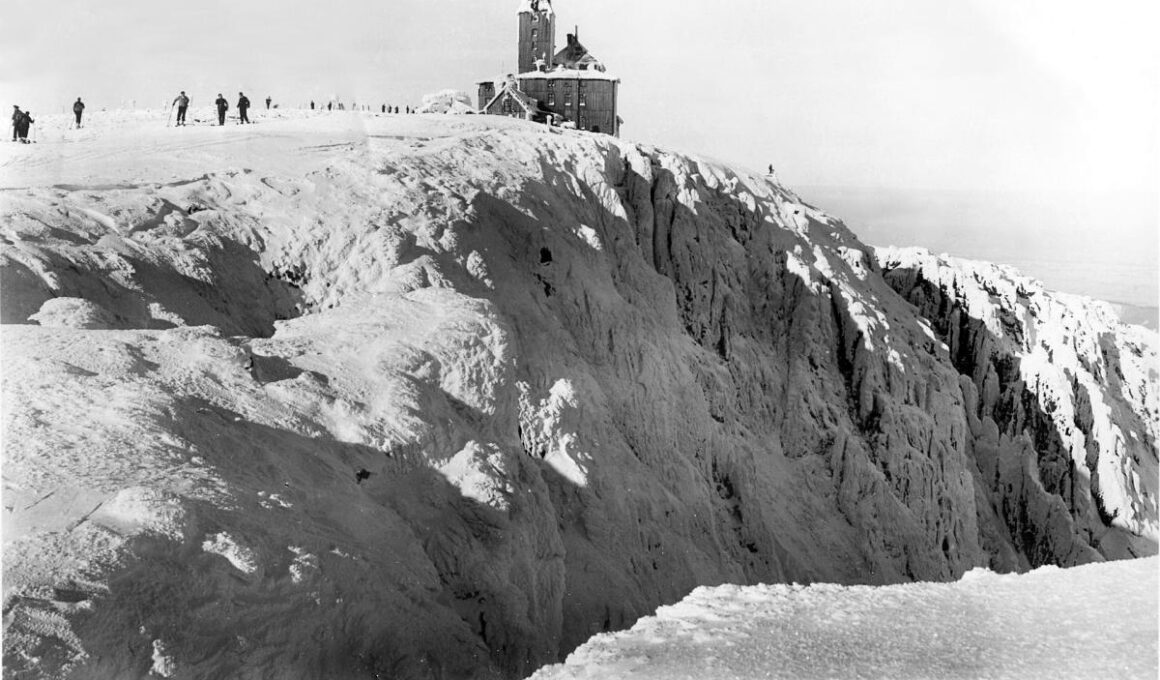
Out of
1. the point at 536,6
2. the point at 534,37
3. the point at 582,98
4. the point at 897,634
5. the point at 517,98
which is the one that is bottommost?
the point at 897,634

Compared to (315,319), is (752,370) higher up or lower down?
lower down

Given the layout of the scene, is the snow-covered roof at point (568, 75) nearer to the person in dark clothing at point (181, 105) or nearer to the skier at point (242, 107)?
the skier at point (242, 107)

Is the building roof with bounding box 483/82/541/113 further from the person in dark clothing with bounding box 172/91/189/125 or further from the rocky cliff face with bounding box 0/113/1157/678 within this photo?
the person in dark clothing with bounding box 172/91/189/125

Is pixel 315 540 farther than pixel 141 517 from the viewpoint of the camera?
Yes

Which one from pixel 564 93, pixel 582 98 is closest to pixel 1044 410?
pixel 582 98

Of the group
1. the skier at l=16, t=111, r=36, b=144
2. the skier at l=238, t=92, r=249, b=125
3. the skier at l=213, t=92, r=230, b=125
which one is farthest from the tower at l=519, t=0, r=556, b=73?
the skier at l=16, t=111, r=36, b=144

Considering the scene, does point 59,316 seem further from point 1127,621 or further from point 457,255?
point 1127,621

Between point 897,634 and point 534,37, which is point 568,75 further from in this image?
point 897,634

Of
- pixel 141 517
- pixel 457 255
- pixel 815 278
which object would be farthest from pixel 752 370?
pixel 141 517
